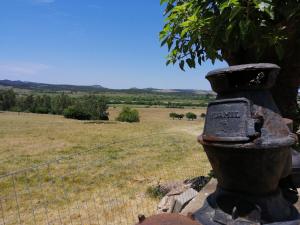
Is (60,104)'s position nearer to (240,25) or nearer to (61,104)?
(61,104)

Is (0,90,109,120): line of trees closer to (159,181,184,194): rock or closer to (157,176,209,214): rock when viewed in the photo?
(159,181,184,194): rock

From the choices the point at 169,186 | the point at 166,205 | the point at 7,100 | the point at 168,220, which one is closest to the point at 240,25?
the point at 168,220

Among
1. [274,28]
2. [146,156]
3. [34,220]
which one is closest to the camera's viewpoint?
[274,28]

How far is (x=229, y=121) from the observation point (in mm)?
3324

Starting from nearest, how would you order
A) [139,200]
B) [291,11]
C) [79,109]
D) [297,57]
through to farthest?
[291,11], [297,57], [139,200], [79,109]

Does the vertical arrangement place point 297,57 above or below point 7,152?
above

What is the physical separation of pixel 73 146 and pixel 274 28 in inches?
588

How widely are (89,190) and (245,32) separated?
20.8 feet

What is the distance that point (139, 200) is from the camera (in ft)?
26.0

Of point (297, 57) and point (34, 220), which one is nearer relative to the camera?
point (297, 57)

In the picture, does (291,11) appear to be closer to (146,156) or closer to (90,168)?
(90,168)

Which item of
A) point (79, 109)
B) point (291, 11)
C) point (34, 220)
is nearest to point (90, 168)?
point (34, 220)

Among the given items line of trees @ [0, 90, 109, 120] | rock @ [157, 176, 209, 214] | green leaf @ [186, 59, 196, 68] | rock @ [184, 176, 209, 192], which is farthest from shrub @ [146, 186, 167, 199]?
line of trees @ [0, 90, 109, 120]

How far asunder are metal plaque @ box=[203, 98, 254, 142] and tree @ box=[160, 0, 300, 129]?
0.95 m
